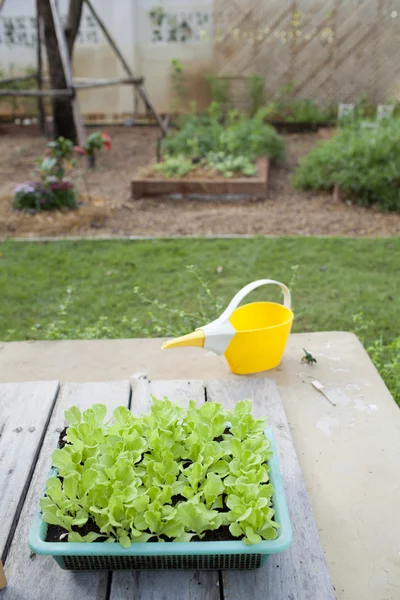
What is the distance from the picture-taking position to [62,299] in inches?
128

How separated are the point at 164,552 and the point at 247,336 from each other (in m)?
0.78

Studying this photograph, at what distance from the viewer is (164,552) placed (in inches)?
37.4

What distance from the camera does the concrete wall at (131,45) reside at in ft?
24.5

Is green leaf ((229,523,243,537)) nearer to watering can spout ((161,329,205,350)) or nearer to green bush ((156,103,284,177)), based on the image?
watering can spout ((161,329,205,350))

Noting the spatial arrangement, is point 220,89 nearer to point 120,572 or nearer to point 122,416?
point 122,416

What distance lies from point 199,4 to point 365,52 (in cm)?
223

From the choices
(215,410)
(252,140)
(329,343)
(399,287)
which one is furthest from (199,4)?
(215,410)

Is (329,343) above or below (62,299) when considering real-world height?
above

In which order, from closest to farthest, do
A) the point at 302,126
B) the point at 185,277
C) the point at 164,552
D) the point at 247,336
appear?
the point at 164,552
the point at 247,336
the point at 185,277
the point at 302,126

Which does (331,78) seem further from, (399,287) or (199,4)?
(399,287)

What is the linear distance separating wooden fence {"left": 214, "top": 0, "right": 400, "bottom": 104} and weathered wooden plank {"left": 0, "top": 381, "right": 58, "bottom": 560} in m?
6.86

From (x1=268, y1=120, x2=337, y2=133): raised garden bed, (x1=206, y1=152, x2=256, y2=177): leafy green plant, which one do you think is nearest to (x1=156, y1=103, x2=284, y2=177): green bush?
(x1=206, y1=152, x2=256, y2=177): leafy green plant

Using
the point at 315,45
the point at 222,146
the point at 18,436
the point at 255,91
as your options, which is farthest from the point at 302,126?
the point at 18,436

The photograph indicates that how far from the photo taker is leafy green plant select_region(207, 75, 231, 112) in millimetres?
7461
